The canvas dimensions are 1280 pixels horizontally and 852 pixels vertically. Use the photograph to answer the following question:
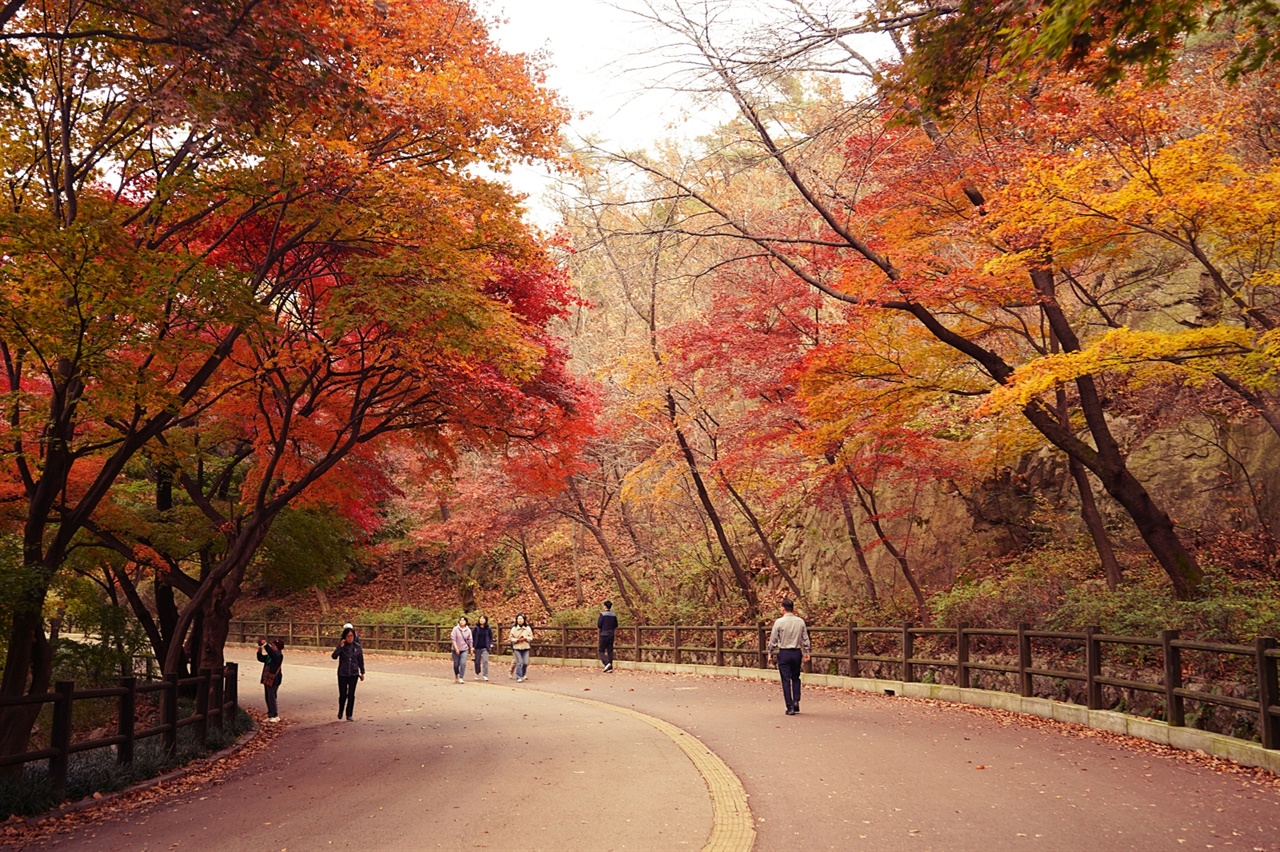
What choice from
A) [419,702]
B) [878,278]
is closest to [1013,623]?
[878,278]

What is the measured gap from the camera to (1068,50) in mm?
6656

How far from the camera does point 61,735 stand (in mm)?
9031

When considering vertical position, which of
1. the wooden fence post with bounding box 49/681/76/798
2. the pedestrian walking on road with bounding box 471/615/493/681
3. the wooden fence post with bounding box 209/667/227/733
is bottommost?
the pedestrian walking on road with bounding box 471/615/493/681

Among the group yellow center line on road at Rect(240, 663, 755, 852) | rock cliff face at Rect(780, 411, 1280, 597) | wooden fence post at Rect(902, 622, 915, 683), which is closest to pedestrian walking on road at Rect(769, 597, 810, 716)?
yellow center line on road at Rect(240, 663, 755, 852)

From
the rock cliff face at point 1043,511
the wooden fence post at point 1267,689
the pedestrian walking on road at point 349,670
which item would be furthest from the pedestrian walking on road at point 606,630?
the wooden fence post at point 1267,689

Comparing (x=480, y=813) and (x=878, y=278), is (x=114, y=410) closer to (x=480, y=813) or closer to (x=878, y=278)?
(x=480, y=813)

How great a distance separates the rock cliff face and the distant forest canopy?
3.1 inches

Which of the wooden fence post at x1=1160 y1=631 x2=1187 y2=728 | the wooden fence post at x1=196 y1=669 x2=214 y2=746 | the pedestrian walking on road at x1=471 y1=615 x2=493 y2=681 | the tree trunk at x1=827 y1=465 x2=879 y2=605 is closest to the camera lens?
the wooden fence post at x1=1160 y1=631 x2=1187 y2=728

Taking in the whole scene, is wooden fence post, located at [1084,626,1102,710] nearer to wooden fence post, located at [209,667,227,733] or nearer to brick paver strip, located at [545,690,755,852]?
brick paver strip, located at [545,690,755,852]

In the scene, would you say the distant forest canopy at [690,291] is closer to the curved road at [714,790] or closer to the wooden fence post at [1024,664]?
the wooden fence post at [1024,664]

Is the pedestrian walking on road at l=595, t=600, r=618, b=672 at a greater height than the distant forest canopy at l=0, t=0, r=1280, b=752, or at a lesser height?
lesser

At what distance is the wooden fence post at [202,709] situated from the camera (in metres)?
12.5

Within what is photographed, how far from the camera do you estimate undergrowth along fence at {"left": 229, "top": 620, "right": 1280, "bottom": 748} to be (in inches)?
390

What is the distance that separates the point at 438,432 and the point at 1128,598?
36.3 feet
